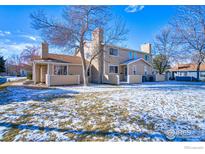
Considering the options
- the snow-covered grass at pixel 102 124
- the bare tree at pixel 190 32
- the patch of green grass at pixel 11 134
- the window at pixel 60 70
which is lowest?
the patch of green grass at pixel 11 134

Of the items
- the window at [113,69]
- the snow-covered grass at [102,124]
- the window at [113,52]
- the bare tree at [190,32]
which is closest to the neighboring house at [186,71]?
the bare tree at [190,32]

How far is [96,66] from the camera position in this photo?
15711 mm

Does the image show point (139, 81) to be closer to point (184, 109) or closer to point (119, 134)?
point (184, 109)

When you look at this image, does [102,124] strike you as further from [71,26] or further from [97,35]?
[97,35]

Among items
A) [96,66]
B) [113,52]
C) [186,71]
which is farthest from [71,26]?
[186,71]

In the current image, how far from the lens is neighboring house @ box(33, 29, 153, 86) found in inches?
511

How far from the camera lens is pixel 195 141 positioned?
117 inches

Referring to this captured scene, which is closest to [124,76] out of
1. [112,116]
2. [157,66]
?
[157,66]

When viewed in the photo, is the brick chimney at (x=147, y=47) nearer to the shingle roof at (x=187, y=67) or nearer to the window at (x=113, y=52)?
the window at (x=113, y=52)

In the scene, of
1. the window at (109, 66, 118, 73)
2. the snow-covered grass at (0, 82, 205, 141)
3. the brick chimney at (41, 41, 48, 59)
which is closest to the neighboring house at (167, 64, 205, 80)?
the window at (109, 66, 118, 73)

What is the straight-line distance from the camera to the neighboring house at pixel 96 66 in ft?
42.6

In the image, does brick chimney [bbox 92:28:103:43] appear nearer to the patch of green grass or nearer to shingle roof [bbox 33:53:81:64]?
shingle roof [bbox 33:53:81:64]

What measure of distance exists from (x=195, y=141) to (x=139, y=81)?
42.5 feet
